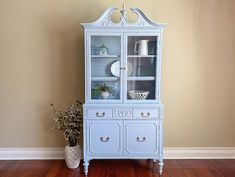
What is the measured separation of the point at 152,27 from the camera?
279 centimetres

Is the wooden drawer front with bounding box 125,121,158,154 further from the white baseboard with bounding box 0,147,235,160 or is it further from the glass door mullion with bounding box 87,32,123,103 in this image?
the white baseboard with bounding box 0,147,235,160

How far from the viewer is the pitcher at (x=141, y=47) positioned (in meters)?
2.90

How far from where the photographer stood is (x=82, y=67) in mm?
3240

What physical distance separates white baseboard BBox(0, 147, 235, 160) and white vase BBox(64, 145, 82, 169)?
1.08 feet

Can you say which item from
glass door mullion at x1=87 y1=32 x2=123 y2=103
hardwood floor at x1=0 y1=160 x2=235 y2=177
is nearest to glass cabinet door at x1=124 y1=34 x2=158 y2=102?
glass door mullion at x1=87 y1=32 x2=123 y2=103

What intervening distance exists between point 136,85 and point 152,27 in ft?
2.23

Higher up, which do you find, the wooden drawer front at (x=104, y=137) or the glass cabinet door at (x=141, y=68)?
the glass cabinet door at (x=141, y=68)

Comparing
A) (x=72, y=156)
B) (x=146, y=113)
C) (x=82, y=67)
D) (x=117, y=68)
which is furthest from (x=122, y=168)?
(x=82, y=67)

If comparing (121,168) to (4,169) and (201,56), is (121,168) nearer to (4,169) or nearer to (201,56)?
(4,169)

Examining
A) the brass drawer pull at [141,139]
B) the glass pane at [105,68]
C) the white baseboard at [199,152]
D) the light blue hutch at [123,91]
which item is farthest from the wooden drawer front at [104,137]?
the white baseboard at [199,152]

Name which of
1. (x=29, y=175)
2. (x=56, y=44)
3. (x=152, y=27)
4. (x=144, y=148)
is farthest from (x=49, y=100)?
(x=152, y=27)

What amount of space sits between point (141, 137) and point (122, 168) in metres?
0.49

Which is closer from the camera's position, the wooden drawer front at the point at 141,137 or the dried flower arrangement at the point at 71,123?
the wooden drawer front at the point at 141,137

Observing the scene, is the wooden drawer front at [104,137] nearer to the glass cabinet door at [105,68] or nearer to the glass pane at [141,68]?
the glass cabinet door at [105,68]
